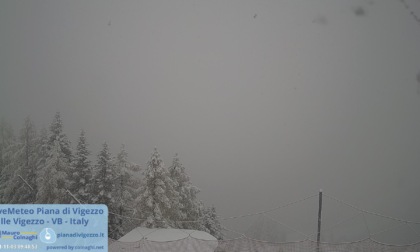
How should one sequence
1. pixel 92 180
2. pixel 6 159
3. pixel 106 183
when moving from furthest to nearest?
pixel 6 159
pixel 92 180
pixel 106 183

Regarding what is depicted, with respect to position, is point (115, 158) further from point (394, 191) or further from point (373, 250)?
point (394, 191)

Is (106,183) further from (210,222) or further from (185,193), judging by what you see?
(210,222)

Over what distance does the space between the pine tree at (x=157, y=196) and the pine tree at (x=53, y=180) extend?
3.62 metres

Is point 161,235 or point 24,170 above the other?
point 24,170

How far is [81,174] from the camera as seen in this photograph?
51.2 feet

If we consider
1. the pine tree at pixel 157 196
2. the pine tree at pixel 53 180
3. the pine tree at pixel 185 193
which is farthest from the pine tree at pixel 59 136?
the pine tree at pixel 185 193

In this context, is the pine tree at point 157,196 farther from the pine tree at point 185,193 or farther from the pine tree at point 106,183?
the pine tree at point 106,183

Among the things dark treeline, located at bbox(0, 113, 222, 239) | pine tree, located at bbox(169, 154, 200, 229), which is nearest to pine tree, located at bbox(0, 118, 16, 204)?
dark treeline, located at bbox(0, 113, 222, 239)

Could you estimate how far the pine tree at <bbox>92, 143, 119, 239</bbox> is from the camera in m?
15.3

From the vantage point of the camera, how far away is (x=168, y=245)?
10016 millimetres

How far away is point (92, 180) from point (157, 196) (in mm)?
3626

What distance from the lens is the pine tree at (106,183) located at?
15258 millimetres

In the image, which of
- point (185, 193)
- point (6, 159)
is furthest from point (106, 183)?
point (6, 159)

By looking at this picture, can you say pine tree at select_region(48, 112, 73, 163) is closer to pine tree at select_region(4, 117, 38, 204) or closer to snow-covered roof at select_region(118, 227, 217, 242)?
pine tree at select_region(4, 117, 38, 204)
